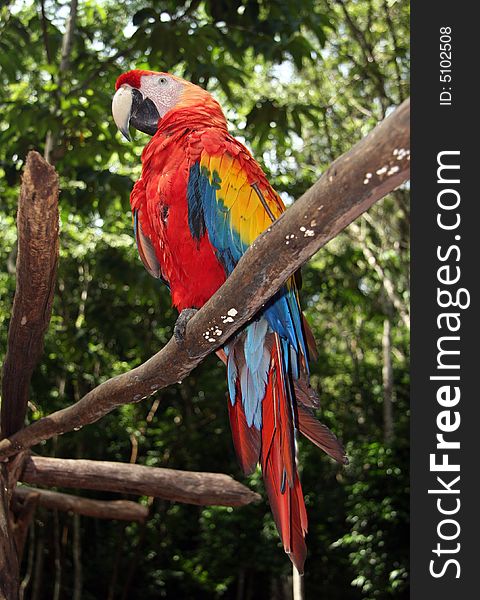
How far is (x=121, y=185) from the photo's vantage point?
2344 millimetres

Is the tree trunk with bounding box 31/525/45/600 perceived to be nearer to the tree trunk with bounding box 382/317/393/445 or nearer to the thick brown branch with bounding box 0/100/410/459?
the tree trunk with bounding box 382/317/393/445

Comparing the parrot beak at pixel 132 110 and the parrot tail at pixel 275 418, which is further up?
the parrot beak at pixel 132 110

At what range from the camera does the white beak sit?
1508 mm

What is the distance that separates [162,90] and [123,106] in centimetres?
10

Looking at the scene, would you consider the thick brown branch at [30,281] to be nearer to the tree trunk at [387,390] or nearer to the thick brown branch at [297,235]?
the thick brown branch at [297,235]

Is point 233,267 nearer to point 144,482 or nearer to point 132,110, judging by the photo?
point 132,110

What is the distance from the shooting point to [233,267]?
1.28m

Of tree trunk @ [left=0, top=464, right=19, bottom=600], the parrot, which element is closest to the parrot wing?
the parrot

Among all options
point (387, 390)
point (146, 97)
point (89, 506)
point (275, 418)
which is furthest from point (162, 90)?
point (387, 390)

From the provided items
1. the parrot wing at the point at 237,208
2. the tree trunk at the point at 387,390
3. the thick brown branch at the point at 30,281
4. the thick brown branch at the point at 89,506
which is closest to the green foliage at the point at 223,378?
the tree trunk at the point at 387,390

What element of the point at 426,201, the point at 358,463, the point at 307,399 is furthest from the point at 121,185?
the point at 358,463

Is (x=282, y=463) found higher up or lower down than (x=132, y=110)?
lower down

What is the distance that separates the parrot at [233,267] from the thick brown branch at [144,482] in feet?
2.85

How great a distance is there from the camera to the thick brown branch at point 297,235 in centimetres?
68
